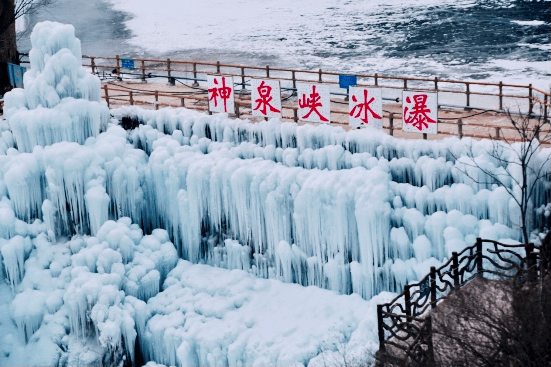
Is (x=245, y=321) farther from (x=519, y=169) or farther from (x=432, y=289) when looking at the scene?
(x=519, y=169)

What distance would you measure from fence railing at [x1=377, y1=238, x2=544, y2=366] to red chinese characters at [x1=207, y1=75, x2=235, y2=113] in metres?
6.37

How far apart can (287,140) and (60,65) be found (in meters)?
5.49

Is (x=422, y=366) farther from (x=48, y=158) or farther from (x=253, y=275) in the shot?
(x=48, y=158)

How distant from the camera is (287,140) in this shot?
20.2 m

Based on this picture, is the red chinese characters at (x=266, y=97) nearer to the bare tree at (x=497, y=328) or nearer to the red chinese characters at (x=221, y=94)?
the red chinese characters at (x=221, y=94)

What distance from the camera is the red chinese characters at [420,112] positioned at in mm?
18391

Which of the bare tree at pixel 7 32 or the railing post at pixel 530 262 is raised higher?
the bare tree at pixel 7 32

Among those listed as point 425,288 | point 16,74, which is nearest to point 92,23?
point 16,74

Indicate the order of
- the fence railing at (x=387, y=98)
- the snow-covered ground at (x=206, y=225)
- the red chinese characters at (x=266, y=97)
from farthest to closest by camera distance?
1. the red chinese characters at (x=266, y=97)
2. the fence railing at (x=387, y=98)
3. the snow-covered ground at (x=206, y=225)

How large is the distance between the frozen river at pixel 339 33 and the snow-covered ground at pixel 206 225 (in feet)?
32.6

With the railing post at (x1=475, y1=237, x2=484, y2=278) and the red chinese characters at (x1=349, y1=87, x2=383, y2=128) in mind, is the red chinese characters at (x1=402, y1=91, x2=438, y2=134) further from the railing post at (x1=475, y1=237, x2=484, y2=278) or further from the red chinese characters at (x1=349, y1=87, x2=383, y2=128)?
the railing post at (x1=475, y1=237, x2=484, y2=278)

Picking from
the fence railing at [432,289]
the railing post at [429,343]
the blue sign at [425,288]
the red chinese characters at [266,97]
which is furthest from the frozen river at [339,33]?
the railing post at [429,343]

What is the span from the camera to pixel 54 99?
20.8 metres

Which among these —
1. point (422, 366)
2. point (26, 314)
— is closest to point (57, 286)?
point (26, 314)
